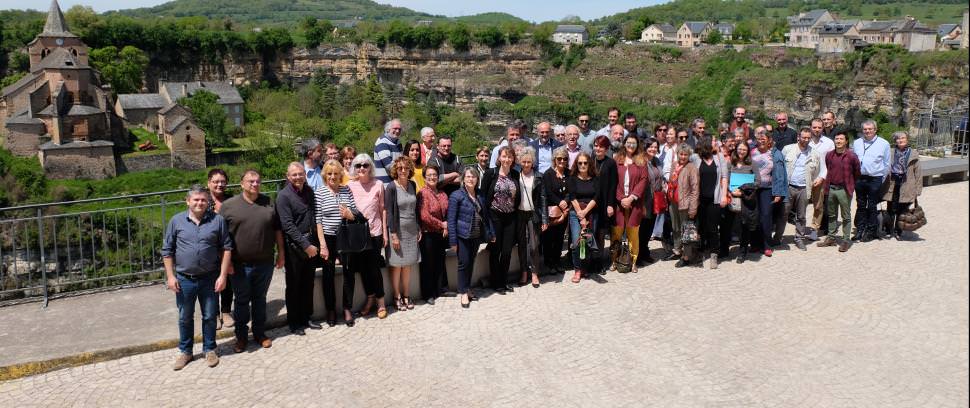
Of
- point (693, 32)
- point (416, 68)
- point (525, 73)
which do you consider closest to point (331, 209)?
point (525, 73)

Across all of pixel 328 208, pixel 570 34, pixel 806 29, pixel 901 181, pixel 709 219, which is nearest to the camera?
pixel 328 208

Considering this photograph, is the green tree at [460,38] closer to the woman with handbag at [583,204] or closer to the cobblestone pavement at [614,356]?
the woman with handbag at [583,204]

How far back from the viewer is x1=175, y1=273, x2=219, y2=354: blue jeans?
210 inches

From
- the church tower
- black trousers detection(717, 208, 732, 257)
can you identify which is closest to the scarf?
black trousers detection(717, 208, 732, 257)

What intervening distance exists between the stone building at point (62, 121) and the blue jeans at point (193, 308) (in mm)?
43059

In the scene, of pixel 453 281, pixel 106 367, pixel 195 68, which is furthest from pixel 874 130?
pixel 195 68

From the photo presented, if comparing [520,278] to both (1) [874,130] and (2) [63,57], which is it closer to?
(1) [874,130]

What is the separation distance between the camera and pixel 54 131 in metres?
42.8

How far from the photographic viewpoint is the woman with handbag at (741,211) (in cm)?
819

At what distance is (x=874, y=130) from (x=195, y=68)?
76.3 meters

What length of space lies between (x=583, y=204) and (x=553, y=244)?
0.59 metres

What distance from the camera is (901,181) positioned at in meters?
9.09

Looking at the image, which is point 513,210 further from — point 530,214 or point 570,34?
point 570,34

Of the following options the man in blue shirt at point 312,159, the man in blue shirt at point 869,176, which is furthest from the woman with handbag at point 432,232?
the man in blue shirt at point 869,176
